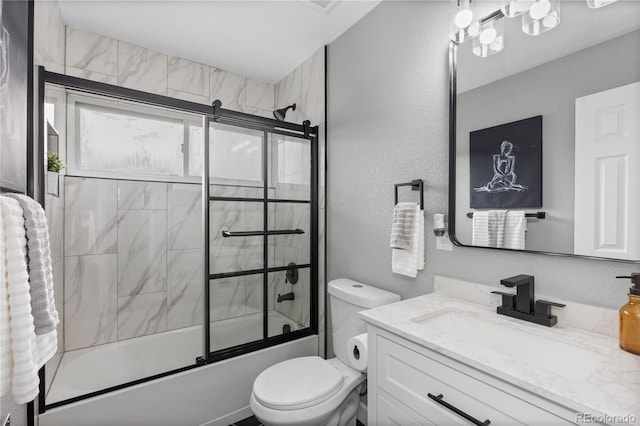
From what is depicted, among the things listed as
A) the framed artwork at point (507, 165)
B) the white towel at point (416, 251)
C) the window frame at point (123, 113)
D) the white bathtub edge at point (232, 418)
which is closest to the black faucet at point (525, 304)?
the framed artwork at point (507, 165)

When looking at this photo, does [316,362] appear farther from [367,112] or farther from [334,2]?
[334,2]

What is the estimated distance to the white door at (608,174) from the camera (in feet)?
2.96

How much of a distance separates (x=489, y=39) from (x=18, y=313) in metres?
1.84

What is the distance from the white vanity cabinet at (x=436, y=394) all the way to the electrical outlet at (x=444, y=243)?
56 cm

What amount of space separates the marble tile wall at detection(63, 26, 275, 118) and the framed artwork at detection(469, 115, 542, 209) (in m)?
2.15

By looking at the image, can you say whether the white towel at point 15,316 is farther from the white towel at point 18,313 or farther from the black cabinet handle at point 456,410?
the black cabinet handle at point 456,410

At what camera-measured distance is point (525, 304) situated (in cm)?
110

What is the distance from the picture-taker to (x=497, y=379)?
2.51ft

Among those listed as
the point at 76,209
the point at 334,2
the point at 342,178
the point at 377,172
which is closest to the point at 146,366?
the point at 76,209

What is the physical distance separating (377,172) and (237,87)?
1.71 meters

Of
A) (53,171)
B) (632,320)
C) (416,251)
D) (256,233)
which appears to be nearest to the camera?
Answer: (632,320)

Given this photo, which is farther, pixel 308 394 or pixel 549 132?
pixel 308 394

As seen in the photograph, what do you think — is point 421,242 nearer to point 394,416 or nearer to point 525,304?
point 525,304

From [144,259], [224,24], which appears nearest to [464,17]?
[224,24]
